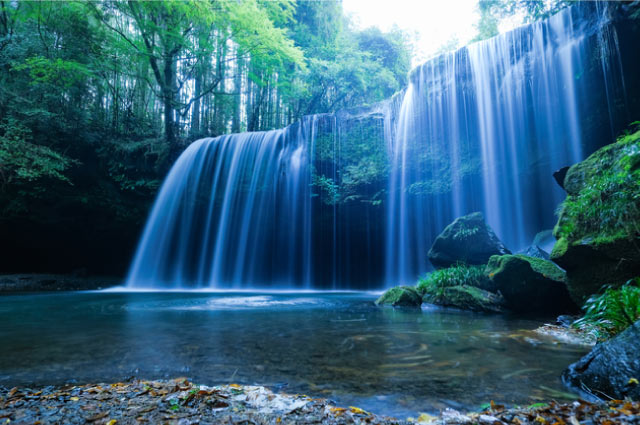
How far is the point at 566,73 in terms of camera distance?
9.91 meters

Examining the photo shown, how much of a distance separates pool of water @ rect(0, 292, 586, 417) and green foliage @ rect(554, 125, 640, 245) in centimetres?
185

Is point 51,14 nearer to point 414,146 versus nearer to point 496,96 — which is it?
point 414,146

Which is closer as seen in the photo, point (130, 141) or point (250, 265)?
point (250, 265)

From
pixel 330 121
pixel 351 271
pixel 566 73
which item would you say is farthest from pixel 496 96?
pixel 351 271

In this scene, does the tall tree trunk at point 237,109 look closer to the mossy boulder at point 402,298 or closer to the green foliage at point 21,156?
the green foliage at point 21,156

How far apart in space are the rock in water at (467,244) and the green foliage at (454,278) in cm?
52

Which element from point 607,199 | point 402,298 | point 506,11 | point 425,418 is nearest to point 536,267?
point 607,199

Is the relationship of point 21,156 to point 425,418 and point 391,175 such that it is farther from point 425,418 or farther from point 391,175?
point 425,418

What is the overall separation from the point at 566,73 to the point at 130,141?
17637mm

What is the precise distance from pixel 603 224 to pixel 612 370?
394 centimetres

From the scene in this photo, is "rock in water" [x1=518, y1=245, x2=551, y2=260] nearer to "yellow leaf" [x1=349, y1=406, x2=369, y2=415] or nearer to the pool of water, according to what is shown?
the pool of water

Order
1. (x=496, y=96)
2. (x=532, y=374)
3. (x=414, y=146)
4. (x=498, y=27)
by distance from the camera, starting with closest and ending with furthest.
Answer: (x=532, y=374), (x=496, y=96), (x=414, y=146), (x=498, y=27)

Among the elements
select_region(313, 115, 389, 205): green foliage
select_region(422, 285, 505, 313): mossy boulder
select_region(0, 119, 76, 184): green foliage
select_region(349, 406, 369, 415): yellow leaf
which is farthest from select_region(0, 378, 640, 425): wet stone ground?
select_region(0, 119, 76, 184): green foliage

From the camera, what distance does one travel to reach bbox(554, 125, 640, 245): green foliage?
471 centimetres
